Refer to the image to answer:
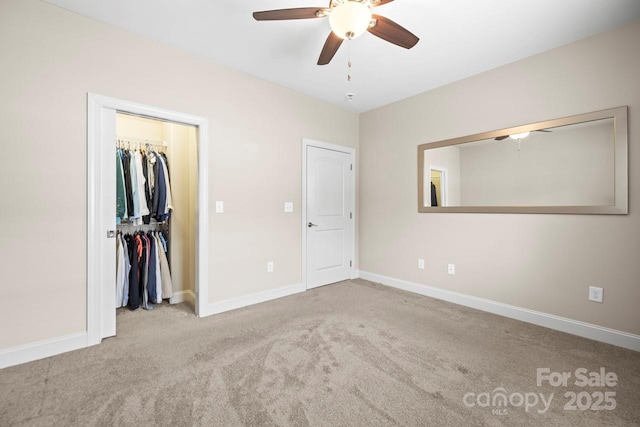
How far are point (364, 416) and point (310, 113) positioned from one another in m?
3.36

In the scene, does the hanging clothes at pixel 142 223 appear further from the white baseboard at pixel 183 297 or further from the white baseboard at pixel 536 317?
the white baseboard at pixel 536 317

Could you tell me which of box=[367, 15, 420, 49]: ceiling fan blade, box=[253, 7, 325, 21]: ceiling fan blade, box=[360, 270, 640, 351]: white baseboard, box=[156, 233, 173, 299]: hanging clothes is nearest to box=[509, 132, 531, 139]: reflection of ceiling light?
box=[367, 15, 420, 49]: ceiling fan blade

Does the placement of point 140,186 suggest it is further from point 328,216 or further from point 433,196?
point 433,196

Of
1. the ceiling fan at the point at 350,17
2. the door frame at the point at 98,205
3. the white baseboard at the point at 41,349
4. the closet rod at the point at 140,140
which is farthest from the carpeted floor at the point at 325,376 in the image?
the ceiling fan at the point at 350,17

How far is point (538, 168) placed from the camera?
2697 millimetres

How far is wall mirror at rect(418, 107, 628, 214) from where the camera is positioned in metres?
2.34

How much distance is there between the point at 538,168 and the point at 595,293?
1181 millimetres

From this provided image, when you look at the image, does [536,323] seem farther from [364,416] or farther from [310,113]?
[310,113]

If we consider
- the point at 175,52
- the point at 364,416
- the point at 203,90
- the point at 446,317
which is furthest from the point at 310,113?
the point at 364,416

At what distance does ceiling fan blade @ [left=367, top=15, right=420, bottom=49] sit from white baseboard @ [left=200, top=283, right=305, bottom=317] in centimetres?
279

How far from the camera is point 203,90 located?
2867 mm

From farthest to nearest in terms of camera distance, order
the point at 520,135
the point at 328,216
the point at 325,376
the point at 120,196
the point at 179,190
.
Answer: the point at 328,216
the point at 179,190
the point at 120,196
the point at 520,135
the point at 325,376

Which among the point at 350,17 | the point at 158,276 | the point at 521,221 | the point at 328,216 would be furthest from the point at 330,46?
the point at 158,276

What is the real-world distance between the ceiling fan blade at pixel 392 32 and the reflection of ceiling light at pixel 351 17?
11 centimetres
